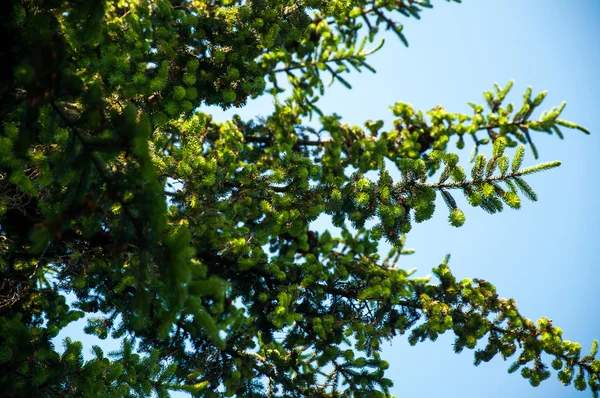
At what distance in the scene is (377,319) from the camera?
6176 millimetres

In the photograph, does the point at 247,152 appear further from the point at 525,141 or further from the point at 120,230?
the point at 120,230

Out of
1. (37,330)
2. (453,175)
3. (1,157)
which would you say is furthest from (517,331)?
(1,157)

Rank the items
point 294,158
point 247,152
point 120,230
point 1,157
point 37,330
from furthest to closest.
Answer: point 247,152
point 294,158
point 37,330
point 1,157
point 120,230

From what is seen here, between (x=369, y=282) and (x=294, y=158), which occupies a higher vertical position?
(x=294, y=158)

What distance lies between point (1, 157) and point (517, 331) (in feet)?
21.8

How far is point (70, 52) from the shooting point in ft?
16.1

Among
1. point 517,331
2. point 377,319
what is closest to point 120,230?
point 377,319

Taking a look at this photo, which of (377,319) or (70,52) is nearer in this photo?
(70,52)

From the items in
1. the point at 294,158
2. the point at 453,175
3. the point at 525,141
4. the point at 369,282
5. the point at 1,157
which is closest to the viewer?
the point at 1,157

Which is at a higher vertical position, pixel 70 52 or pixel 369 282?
pixel 70 52

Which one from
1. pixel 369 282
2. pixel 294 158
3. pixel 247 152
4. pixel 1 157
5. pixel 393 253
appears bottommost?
pixel 1 157

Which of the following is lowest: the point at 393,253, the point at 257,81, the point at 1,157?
the point at 1,157

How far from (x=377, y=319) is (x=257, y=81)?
381 centimetres

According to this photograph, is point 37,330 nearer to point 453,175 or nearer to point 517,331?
point 453,175
